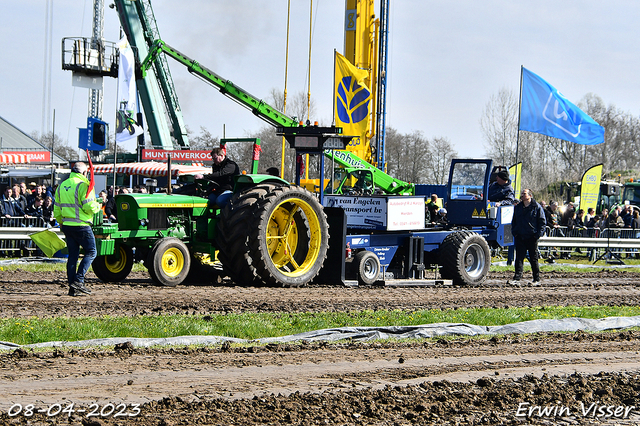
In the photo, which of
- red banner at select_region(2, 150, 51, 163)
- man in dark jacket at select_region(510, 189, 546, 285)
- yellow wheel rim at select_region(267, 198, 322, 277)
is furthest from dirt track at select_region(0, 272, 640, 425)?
red banner at select_region(2, 150, 51, 163)

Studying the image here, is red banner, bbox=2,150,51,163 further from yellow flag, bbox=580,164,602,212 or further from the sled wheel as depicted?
the sled wheel

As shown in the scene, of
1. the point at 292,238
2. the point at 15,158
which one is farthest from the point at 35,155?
the point at 292,238

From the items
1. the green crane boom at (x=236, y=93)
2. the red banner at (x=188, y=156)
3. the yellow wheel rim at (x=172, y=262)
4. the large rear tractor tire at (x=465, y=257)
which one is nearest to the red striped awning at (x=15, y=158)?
the red banner at (x=188, y=156)

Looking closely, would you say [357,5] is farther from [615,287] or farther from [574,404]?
[574,404]

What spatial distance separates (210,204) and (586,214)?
17.1 m

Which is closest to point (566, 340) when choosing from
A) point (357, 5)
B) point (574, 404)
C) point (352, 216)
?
point (574, 404)

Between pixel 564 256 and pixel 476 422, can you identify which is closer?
pixel 476 422

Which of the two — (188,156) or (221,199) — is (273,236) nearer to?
(221,199)

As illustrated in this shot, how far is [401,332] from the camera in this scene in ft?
25.9

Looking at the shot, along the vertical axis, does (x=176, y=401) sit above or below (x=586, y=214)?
below

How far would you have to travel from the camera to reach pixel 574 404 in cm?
527

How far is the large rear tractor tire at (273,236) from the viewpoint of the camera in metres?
11.0

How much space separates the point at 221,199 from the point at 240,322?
3850mm

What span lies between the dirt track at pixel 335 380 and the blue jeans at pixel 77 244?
1016 millimetres
